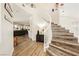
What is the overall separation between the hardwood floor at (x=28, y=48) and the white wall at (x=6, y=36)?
134 millimetres

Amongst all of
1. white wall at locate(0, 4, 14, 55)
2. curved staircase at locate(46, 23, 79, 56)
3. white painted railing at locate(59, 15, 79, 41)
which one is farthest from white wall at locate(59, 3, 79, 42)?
white wall at locate(0, 4, 14, 55)

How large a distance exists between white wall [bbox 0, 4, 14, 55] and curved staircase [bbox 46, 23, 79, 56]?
0.68 m

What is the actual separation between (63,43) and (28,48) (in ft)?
2.08

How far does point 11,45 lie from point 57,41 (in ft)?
2.80

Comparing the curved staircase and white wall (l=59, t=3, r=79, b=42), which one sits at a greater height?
white wall (l=59, t=3, r=79, b=42)

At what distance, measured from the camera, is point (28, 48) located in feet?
7.98

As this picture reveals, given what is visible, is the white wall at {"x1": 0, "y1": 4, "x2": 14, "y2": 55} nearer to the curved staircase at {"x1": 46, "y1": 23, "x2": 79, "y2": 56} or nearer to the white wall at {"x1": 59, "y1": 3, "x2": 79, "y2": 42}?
the curved staircase at {"x1": 46, "y1": 23, "x2": 79, "y2": 56}

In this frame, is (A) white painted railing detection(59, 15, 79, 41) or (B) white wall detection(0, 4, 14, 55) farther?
(A) white painted railing detection(59, 15, 79, 41)

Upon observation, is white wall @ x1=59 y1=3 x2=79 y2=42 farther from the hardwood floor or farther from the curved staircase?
the hardwood floor

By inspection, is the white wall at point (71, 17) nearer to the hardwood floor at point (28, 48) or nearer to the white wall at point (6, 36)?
the hardwood floor at point (28, 48)

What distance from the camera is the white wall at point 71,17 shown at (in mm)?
2338

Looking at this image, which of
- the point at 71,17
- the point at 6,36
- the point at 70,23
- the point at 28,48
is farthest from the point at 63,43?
the point at 6,36

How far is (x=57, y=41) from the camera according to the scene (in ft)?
8.57

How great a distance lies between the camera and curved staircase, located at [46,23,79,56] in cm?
238
